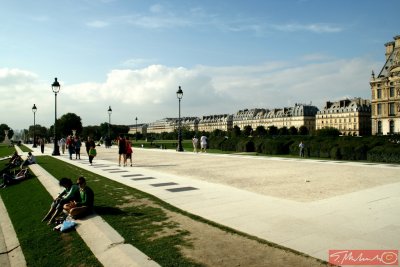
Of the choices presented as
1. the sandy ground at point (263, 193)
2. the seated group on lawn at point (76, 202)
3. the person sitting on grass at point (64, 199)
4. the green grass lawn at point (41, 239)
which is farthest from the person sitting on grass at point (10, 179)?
the seated group on lawn at point (76, 202)

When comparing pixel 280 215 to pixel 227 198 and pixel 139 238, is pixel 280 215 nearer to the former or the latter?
pixel 227 198

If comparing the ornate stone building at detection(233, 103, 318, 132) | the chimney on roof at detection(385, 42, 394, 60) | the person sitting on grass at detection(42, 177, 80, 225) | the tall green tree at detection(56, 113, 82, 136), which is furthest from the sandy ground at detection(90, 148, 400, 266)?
the ornate stone building at detection(233, 103, 318, 132)

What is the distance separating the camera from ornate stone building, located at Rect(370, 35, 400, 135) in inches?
3191

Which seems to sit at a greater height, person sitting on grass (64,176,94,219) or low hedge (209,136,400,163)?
low hedge (209,136,400,163)

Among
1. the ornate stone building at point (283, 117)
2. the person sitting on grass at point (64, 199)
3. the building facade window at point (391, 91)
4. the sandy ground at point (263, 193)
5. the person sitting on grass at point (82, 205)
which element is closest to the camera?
the sandy ground at point (263, 193)

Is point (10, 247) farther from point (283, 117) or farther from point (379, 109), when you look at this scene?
point (283, 117)

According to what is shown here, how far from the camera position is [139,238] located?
7039 millimetres

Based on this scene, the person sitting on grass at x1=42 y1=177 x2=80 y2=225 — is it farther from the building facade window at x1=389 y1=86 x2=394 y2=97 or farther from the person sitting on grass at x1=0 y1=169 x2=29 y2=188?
the building facade window at x1=389 y1=86 x2=394 y2=97

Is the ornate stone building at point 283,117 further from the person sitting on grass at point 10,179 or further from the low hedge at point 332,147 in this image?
the person sitting on grass at point 10,179

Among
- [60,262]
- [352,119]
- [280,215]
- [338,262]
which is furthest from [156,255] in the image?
[352,119]

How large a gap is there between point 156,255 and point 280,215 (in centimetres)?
359

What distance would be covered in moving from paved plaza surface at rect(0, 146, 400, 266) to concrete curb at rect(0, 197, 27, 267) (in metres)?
4.12

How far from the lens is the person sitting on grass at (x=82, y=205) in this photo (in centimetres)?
903

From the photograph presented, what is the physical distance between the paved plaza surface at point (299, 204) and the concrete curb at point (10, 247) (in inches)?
162
